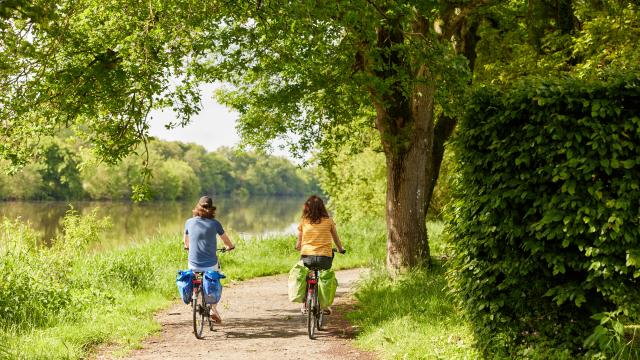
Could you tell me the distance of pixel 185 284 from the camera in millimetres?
8406

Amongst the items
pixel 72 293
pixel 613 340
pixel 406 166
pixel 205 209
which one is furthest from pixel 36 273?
pixel 613 340

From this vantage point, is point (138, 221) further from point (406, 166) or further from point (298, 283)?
point (298, 283)

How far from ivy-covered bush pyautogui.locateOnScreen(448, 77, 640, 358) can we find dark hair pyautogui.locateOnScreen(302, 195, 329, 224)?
2609mm

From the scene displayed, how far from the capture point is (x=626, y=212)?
5277mm

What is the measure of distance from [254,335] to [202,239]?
163 cm

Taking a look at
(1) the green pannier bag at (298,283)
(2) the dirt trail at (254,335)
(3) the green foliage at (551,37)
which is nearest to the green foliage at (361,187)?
(3) the green foliage at (551,37)

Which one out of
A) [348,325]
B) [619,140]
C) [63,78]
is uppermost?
[63,78]

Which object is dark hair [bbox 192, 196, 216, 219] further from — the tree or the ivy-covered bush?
the ivy-covered bush

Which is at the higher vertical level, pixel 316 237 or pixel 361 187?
pixel 361 187

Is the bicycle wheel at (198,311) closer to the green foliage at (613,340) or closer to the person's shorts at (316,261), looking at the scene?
the person's shorts at (316,261)

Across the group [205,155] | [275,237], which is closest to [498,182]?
[275,237]

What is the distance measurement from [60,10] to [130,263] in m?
5.19

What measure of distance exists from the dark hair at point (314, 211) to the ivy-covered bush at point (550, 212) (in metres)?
2.61

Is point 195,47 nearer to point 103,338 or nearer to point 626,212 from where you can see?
point 103,338
